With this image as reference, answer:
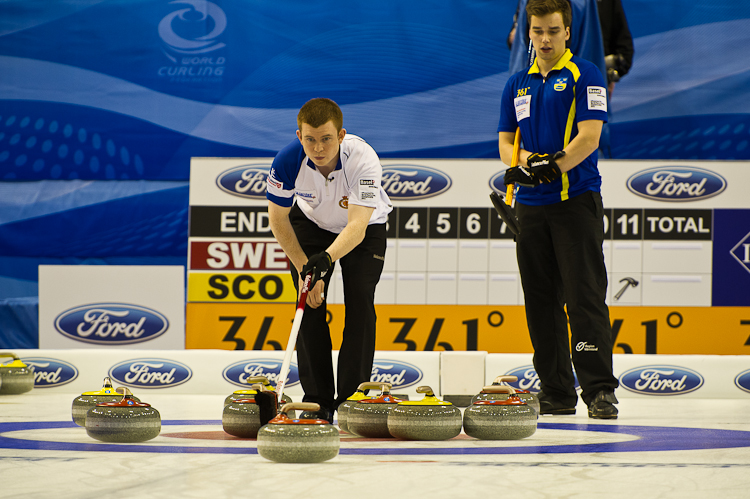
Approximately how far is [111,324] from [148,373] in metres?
0.65

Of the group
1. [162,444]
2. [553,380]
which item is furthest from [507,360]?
[162,444]

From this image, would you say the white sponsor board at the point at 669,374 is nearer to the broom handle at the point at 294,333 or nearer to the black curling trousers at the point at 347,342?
the black curling trousers at the point at 347,342

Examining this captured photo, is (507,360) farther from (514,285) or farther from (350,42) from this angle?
(350,42)

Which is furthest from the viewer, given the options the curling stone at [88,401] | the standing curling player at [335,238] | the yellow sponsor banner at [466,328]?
the yellow sponsor banner at [466,328]

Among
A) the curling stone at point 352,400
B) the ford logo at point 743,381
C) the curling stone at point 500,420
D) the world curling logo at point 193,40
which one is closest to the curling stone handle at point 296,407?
the curling stone at point 352,400

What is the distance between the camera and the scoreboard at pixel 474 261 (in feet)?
12.8

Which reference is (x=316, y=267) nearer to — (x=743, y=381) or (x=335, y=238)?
(x=335, y=238)

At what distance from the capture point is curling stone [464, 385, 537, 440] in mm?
1892

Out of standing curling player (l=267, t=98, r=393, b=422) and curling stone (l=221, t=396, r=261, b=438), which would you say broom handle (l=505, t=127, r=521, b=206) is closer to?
standing curling player (l=267, t=98, r=393, b=422)

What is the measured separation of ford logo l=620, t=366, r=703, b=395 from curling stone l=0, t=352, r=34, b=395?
2689 millimetres

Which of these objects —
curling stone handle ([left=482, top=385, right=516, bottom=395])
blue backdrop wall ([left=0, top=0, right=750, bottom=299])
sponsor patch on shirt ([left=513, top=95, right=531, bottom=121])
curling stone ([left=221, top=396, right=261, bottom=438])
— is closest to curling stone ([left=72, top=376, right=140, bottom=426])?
curling stone ([left=221, top=396, right=261, bottom=438])

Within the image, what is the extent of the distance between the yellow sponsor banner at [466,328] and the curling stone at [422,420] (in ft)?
6.80

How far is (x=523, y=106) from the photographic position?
105 inches

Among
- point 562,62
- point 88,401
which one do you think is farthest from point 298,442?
point 562,62
